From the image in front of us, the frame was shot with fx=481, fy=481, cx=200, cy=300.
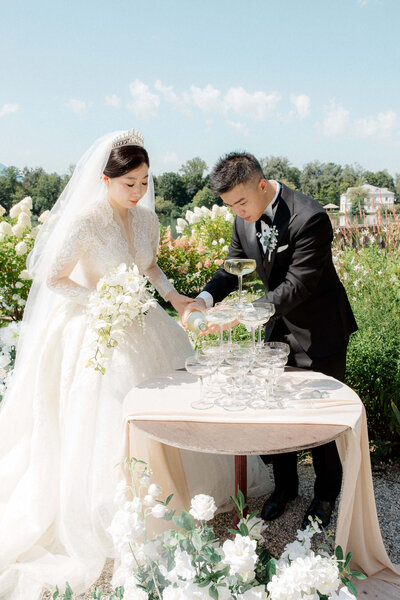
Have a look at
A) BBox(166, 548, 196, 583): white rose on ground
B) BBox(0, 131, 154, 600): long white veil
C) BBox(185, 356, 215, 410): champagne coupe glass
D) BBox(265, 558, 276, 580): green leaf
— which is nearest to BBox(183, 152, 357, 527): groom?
BBox(185, 356, 215, 410): champagne coupe glass

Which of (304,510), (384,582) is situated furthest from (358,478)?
(304,510)

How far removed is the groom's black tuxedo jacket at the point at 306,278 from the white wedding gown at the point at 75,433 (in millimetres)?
776

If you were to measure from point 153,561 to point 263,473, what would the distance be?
5.81 feet

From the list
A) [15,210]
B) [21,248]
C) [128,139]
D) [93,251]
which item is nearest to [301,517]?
[93,251]

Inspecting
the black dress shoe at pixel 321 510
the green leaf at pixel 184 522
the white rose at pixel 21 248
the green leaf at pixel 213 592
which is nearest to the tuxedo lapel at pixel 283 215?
the black dress shoe at pixel 321 510

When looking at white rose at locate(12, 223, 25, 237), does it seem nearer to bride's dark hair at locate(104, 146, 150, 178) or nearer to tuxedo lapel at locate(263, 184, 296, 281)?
bride's dark hair at locate(104, 146, 150, 178)

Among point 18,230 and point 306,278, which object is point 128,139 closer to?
point 306,278

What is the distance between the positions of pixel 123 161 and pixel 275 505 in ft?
7.77

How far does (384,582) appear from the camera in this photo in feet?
7.86

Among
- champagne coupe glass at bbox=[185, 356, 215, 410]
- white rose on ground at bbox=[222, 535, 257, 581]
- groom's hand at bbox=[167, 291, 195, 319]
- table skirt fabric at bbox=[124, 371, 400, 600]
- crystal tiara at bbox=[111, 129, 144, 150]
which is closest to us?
white rose on ground at bbox=[222, 535, 257, 581]

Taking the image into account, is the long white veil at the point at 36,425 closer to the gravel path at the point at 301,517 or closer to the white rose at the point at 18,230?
the gravel path at the point at 301,517

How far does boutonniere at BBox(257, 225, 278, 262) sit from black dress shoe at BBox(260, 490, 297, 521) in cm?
155

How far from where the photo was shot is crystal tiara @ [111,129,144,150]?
9.74 feet

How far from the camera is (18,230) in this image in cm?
676
